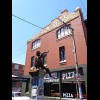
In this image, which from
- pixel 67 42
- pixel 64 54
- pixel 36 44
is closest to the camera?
pixel 67 42

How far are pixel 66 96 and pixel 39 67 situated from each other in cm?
1384

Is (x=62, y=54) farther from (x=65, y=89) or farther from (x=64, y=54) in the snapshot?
(x=65, y=89)

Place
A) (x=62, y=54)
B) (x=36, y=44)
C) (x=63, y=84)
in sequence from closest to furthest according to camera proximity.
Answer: (x=63, y=84)
(x=62, y=54)
(x=36, y=44)

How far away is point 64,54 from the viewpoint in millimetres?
25109

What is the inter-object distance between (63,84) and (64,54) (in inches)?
158

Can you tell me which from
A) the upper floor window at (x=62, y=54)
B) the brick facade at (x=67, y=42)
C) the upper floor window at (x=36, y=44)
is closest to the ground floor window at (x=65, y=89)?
the brick facade at (x=67, y=42)

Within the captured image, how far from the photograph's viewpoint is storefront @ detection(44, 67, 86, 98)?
2159 centimetres

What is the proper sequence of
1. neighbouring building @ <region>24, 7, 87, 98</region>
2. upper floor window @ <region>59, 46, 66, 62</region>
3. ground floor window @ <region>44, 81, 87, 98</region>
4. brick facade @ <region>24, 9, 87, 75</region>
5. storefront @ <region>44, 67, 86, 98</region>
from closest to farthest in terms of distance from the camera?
ground floor window @ <region>44, 81, 87, 98</region> → storefront @ <region>44, 67, 86, 98</region> → neighbouring building @ <region>24, 7, 87, 98</region> → brick facade @ <region>24, 9, 87, 75</region> → upper floor window @ <region>59, 46, 66, 62</region>

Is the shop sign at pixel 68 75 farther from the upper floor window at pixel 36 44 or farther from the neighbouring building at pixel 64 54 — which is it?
the upper floor window at pixel 36 44

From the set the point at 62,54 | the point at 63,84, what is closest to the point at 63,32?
the point at 62,54

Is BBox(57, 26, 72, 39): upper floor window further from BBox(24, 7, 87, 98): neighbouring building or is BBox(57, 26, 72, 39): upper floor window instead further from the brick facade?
the brick facade

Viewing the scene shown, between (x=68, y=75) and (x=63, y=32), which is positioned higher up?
(x=63, y=32)

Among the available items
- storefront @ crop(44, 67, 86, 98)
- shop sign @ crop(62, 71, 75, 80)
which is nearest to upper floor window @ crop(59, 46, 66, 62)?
storefront @ crop(44, 67, 86, 98)
